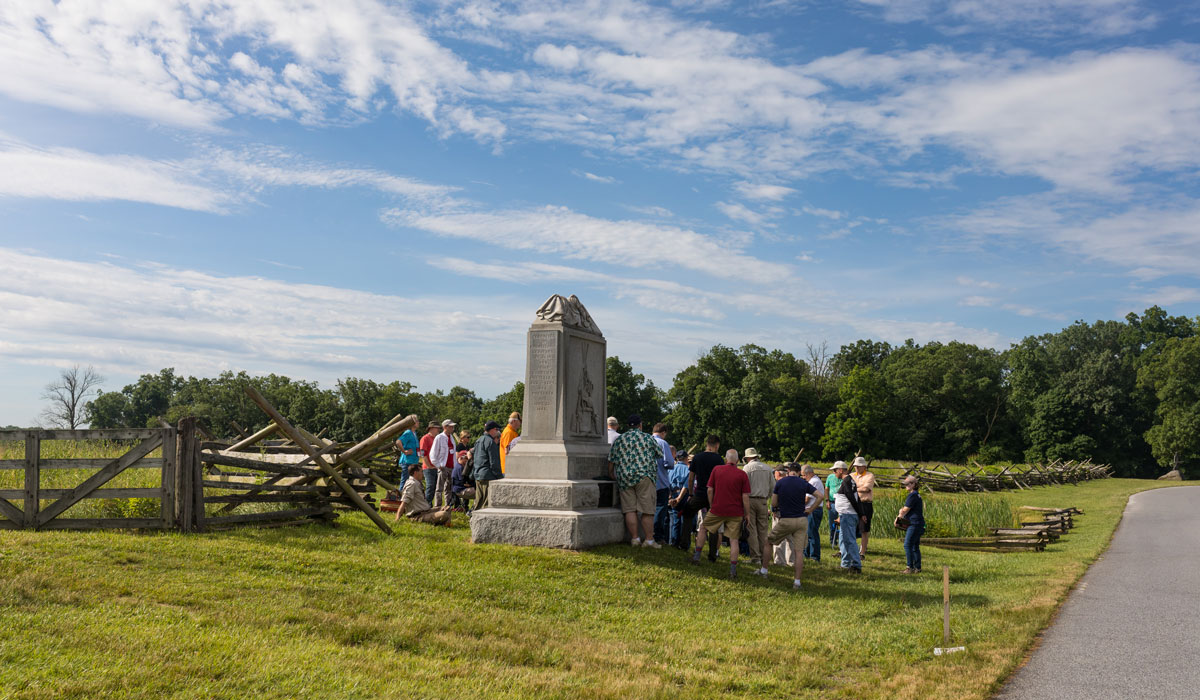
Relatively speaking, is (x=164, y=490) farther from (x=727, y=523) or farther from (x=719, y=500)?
(x=727, y=523)

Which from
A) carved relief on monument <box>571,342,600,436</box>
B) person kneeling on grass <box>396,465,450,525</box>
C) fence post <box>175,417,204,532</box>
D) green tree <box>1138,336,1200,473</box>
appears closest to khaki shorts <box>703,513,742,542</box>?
carved relief on monument <box>571,342,600,436</box>

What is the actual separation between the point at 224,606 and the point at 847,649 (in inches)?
224

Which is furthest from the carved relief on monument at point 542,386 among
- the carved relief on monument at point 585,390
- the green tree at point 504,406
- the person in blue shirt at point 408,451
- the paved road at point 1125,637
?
the green tree at point 504,406

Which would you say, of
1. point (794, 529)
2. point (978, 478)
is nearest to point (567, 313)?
point (794, 529)

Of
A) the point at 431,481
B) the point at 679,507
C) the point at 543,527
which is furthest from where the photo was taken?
the point at 431,481

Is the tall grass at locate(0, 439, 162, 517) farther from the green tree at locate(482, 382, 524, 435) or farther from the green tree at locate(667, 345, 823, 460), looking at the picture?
the green tree at locate(667, 345, 823, 460)

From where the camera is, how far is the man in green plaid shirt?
1236 centimetres

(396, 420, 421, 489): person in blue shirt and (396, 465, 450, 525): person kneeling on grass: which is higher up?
(396, 420, 421, 489): person in blue shirt

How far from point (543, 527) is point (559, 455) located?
1.05m

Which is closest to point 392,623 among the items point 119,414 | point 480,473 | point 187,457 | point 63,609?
point 63,609

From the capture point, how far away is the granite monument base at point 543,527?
11.3 metres

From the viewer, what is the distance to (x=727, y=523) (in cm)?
1160

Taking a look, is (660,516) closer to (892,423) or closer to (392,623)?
(392,623)

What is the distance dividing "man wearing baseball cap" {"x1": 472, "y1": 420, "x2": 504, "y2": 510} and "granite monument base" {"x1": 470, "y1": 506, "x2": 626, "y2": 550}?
1397 mm
